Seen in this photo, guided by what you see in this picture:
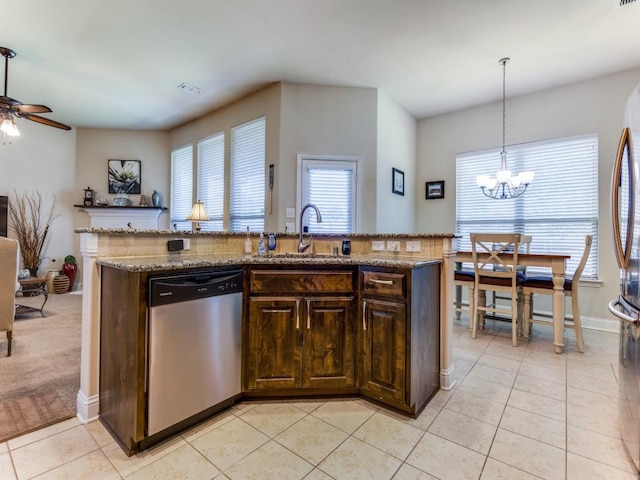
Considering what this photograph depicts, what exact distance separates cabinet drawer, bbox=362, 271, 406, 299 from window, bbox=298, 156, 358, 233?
2002mm

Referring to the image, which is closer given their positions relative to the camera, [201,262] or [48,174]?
[201,262]

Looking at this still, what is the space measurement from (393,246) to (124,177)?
18.2 ft

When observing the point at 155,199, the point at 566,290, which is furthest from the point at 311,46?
the point at 155,199

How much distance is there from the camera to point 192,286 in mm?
1670

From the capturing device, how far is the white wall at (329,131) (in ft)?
12.7

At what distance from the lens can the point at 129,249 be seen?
192 centimetres

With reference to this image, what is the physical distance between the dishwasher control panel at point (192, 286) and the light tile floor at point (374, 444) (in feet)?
2.46

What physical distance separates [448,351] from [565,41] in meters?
3.18

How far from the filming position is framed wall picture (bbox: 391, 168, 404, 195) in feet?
14.2

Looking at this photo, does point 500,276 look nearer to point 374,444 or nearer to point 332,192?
point 332,192

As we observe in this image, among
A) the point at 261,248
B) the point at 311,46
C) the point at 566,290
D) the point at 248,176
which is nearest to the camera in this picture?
the point at 261,248

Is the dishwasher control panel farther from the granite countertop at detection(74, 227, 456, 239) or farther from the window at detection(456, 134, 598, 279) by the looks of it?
the window at detection(456, 134, 598, 279)

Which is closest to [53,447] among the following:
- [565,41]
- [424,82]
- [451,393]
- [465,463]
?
[465,463]

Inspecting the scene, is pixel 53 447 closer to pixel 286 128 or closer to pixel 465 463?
pixel 465 463
